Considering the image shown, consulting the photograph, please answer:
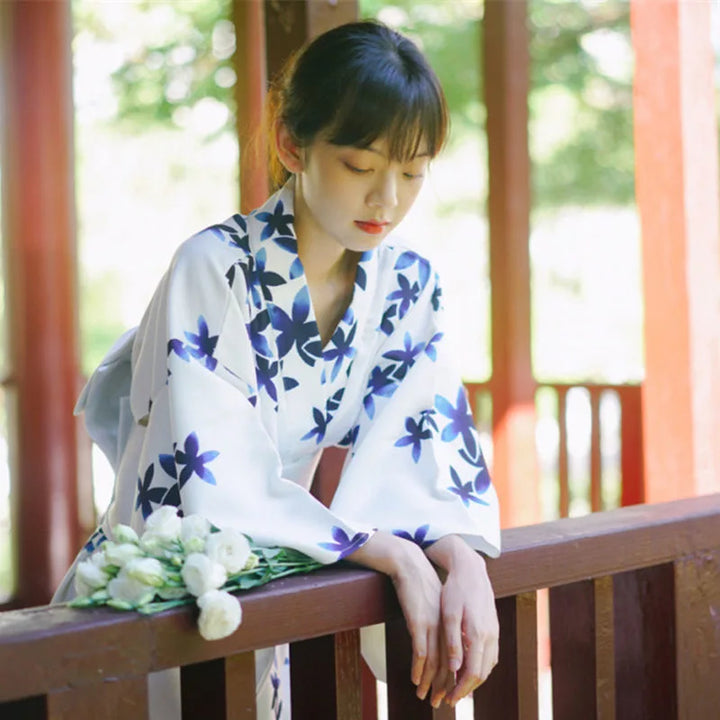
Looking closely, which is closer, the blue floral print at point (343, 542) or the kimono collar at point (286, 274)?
the blue floral print at point (343, 542)

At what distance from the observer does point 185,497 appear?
145 cm

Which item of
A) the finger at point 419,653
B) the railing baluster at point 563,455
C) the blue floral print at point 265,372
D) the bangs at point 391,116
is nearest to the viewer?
the finger at point 419,653

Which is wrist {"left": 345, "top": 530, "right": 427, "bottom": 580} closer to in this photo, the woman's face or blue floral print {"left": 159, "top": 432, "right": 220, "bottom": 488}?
blue floral print {"left": 159, "top": 432, "right": 220, "bottom": 488}

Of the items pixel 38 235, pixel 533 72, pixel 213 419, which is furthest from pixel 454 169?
pixel 213 419

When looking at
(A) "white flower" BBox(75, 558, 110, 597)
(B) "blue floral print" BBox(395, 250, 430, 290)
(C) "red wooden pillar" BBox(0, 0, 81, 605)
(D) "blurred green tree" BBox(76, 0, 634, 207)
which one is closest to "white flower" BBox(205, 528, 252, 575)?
(A) "white flower" BBox(75, 558, 110, 597)

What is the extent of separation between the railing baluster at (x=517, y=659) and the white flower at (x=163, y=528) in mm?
525

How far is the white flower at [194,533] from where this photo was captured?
125 centimetres

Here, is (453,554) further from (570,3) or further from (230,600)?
(570,3)

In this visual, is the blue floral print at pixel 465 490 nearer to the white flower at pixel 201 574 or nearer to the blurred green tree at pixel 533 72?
the white flower at pixel 201 574

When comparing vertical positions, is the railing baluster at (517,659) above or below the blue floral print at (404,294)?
below

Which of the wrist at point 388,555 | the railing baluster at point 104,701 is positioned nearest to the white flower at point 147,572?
the railing baluster at point 104,701

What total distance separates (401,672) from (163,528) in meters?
0.42

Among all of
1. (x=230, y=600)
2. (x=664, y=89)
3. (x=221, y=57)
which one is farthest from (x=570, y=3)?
(x=230, y=600)

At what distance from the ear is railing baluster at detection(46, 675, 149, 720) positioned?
0.79 meters
